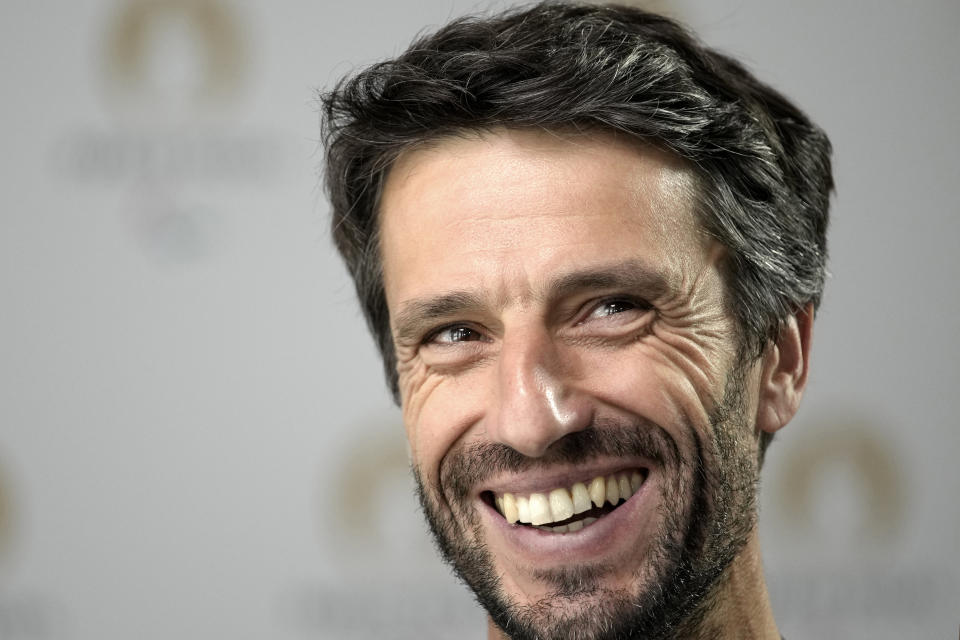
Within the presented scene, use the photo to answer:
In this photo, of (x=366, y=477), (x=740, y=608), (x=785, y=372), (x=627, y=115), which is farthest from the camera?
(x=366, y=477)

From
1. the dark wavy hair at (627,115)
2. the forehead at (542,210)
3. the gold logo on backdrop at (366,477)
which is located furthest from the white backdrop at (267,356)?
the forehead at (542,210)

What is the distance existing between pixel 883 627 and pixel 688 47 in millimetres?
2308

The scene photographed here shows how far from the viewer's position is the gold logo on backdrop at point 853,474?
3475 mm

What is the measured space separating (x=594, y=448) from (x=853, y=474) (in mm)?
2147

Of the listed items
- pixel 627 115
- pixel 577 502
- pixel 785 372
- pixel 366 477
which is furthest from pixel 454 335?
pixel 366 477

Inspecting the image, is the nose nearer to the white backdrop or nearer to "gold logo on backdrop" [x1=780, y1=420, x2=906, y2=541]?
the white backdrop

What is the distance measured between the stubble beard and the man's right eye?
18 cm

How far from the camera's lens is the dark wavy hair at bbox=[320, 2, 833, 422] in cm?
172

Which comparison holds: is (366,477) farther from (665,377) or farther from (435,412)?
(665,377)

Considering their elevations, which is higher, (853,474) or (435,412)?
(435,412)

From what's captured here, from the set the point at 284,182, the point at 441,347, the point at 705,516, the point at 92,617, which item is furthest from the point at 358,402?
the point at 705,516

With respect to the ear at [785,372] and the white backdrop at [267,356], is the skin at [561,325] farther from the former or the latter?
the white backdrop at [267,356]

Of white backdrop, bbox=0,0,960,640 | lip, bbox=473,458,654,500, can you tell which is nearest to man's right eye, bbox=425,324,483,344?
lip, bbox=473,458,654,500

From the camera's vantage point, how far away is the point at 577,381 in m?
1.64
